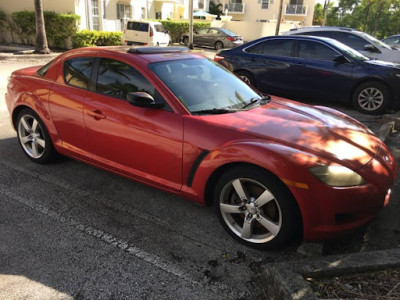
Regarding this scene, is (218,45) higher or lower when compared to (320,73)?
lower

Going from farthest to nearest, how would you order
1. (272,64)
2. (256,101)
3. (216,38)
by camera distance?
(216,38), (272,64), (256,101)

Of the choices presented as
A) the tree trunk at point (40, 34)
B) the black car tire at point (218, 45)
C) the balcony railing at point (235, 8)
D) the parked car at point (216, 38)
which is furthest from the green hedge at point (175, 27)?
the balcony railing at point (235, 8)

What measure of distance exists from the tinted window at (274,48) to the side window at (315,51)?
0.81ft

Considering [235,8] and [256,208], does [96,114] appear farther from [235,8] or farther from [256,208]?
[235,8]

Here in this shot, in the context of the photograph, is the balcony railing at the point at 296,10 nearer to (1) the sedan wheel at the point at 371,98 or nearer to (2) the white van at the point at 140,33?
(2) the white van at the point at 140,33

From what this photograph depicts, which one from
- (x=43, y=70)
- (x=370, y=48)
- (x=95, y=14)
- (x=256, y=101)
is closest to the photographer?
(x=256, y=101)

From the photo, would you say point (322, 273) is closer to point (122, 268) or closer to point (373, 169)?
point (373, 169)

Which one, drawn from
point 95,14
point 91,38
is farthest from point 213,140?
point 95,14

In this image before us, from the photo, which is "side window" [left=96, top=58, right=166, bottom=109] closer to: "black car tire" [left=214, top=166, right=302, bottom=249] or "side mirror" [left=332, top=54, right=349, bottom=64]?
"black car tire" [left=214, top=166, right=302, bottom=249]

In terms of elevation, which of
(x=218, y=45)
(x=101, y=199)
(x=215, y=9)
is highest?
(x=215, y=9)

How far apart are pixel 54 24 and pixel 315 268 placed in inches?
724

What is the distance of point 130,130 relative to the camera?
138 inches

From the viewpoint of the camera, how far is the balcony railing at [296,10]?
158 ft

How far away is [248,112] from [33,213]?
229 cm
